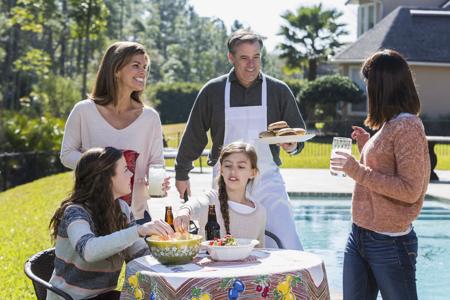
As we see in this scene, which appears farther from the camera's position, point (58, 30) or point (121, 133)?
point (58, 30)

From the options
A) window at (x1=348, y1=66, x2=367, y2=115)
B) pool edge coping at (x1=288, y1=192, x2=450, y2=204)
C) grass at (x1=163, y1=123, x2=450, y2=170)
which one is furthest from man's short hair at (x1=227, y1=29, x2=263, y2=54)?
window at (x1=348, y1=66, x2=367, y2=115)

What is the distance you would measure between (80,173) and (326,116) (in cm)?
3091

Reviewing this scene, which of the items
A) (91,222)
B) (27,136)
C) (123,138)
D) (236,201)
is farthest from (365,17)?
(91,222)

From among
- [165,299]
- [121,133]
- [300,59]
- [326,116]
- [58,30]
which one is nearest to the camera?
[165,299]

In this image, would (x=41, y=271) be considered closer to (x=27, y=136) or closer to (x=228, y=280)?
(x=228, y=280)

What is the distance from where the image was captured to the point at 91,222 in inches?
163

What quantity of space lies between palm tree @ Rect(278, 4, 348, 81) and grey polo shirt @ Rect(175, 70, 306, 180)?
37.6 m

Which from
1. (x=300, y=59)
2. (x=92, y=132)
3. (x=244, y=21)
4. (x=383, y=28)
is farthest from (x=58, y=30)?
(x=92, y=132)

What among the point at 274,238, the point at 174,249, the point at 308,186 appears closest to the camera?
the point at 174,249

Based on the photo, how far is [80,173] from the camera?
4.23 m

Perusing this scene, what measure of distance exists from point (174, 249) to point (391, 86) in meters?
1.33

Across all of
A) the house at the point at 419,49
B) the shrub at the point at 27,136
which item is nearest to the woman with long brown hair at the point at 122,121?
the shrub at the point at 27,136

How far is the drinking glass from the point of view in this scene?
15.8 ft

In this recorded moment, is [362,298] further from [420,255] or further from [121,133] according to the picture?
[420,255]
